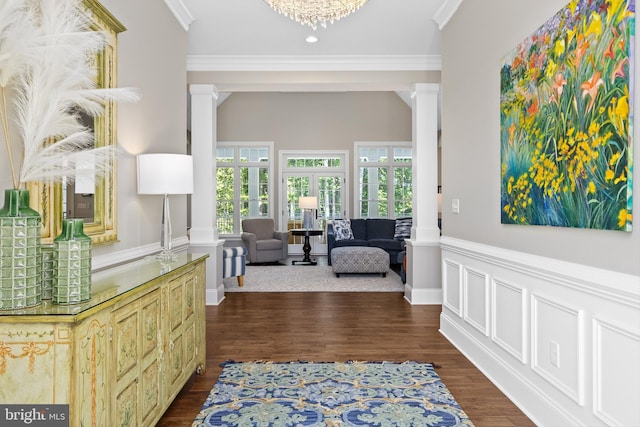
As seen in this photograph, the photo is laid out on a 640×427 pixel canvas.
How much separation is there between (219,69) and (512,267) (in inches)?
156

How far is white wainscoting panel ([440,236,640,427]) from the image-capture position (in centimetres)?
164

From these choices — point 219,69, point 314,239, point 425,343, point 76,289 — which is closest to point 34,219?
point 76,289

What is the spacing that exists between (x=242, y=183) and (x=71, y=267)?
8.34 meters

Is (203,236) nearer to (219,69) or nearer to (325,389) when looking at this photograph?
(219,69)

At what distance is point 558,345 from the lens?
6.82 feet

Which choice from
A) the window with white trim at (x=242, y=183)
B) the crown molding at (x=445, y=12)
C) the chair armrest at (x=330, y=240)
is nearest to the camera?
the crown molding at (x=445, y=12)

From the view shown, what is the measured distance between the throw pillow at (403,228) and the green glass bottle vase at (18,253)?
24.1ft

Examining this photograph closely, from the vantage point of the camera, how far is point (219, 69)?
494 centimetres

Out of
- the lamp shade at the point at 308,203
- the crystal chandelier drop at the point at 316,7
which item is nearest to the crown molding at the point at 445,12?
the crystal chandelier drop at the point at 316,7

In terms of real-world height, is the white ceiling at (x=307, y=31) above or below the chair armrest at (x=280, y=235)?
above

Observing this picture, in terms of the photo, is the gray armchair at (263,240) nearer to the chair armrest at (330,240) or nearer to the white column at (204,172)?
the chair armrest at (330,240)

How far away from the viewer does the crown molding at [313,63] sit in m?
4.89

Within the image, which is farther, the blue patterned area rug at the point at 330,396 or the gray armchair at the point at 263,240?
the gray armchair at the point at 263,240

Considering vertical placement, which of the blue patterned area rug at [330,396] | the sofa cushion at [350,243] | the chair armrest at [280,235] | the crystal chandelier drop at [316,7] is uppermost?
the crystal chandelier drop at [316,7]
